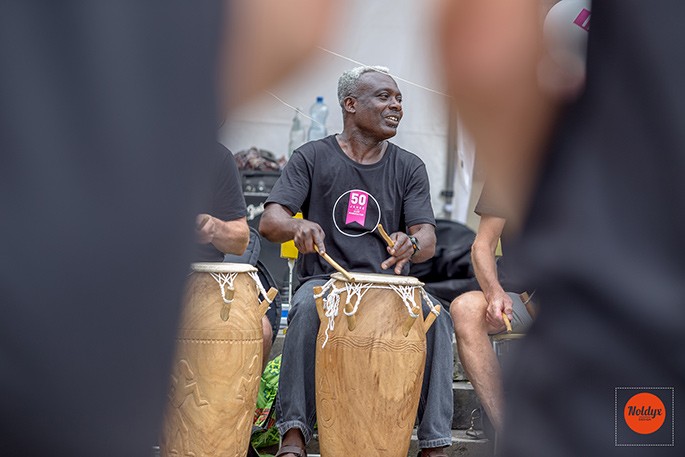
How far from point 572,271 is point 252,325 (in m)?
2.26

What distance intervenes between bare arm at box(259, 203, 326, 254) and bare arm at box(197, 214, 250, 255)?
0.09m

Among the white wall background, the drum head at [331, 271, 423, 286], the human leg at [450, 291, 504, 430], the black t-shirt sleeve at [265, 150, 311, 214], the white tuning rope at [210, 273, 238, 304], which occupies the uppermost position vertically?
the black t-shirt sleeve at [265, 150, 311, 214]

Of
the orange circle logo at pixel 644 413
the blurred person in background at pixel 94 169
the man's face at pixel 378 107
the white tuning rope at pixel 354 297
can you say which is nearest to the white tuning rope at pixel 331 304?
the white tuning rope at pixel 354 297

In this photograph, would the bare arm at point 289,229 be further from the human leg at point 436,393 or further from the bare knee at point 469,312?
the bare knee at point 469,312

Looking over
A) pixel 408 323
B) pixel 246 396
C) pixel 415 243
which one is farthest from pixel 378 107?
pixel 246 396

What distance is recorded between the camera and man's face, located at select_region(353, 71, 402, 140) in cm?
400

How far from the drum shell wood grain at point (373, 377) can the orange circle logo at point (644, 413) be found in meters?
2.01

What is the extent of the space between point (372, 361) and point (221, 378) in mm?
532

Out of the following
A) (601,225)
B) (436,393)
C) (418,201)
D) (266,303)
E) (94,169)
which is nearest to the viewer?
(94,169)

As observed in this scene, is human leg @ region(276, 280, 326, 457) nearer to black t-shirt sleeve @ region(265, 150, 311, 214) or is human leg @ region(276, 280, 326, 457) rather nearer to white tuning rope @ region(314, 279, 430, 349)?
white tuning rope @ region(314, 279, 430, 349)

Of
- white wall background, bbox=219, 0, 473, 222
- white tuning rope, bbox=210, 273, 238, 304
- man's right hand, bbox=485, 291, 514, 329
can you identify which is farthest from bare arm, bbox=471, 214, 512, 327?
white wall background, bbox=219, 0, 473, 222

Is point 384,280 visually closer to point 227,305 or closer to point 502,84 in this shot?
point 227,305

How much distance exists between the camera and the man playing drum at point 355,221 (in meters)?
3.46

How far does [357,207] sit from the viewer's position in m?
3.85
